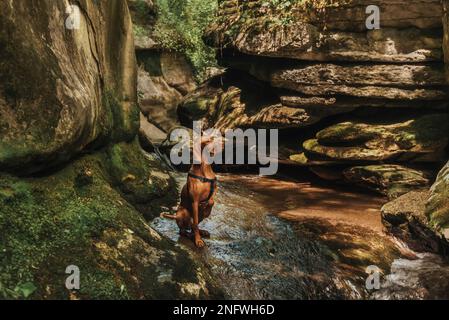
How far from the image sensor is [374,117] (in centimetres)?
1205

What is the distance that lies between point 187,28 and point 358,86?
15.5 metres

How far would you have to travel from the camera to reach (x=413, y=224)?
24.9 ft

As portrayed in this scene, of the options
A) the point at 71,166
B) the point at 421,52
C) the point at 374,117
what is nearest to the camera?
the point at 71,166

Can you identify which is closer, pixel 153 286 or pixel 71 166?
pixel 153 286

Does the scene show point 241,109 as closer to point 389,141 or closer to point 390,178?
point 389,141

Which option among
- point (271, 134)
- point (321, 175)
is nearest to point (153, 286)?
point (321, 175)

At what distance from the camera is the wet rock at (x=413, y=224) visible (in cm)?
714

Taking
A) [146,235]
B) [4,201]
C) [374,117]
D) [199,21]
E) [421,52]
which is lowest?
[146,235]

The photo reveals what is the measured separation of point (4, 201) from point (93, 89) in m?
2.58

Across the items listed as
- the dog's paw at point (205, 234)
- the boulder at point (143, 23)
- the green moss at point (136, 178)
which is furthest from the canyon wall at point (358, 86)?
the boulder at point (143, 23)

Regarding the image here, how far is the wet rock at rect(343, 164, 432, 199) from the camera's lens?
10.7 meters

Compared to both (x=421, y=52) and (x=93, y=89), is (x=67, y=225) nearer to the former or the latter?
(x=93, y=89)

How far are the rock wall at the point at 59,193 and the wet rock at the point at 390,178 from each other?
7228 mm

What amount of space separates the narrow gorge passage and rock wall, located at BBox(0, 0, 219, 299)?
82 cm
